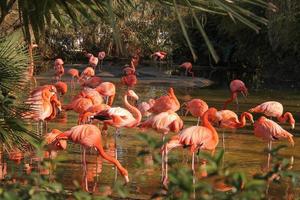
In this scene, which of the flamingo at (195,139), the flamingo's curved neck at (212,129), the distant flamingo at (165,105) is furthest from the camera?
the distant flamingo at (165,105)

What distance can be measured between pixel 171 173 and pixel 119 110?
653cm

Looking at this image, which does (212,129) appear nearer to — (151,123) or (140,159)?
(151,123)

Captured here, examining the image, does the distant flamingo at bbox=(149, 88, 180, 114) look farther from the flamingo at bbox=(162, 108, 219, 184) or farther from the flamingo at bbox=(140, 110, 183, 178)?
the flamingo at bbox=(162, 108, 219, 184)

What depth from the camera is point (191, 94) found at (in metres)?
19.7

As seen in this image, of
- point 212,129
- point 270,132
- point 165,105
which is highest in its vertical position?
point 165,105

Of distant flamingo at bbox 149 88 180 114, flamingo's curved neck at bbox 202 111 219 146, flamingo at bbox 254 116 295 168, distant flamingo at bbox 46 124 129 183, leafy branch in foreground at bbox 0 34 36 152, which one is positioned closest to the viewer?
leafy branch in foreground at bbox 0 34 36 152

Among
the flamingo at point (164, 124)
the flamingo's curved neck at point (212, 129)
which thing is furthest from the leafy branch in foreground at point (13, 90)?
the flamingo's curved neck at point (212, 129)

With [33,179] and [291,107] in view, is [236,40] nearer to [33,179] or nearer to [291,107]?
[291,107]

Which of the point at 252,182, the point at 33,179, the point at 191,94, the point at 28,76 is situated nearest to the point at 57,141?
the point at 28,76

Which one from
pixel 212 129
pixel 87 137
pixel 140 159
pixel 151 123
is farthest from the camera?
pixel 151 123

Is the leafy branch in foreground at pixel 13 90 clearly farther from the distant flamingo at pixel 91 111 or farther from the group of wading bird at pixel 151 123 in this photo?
the distant flamingo at pixel 91 111

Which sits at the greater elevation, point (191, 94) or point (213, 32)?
point (213, 32)

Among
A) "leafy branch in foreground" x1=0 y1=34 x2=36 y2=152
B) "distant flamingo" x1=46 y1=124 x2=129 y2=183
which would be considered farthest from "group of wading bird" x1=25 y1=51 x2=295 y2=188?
"leafy branch in foreground" x1=0 y1=34 x2=36 y2=152

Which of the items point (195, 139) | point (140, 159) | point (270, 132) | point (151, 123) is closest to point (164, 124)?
point (151, 123)
